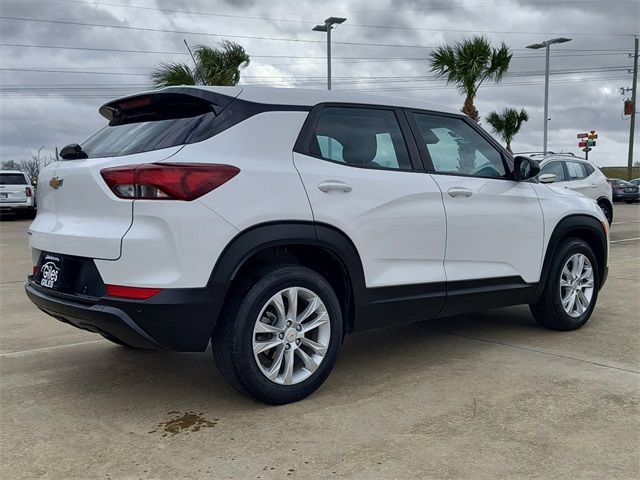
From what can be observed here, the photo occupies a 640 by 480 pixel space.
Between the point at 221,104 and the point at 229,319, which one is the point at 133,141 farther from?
the point at 229,319

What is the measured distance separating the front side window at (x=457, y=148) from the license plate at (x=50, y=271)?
7.96ft

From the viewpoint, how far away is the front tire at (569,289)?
5.14m

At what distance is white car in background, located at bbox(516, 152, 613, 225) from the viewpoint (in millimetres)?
12844

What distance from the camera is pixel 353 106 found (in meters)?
4.10

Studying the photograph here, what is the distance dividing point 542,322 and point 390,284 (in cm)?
200

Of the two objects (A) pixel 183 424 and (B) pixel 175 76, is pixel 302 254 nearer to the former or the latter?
(A) pixel 183 424

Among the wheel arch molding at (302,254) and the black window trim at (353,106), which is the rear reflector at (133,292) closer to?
the wheel arch molding at (302,254)

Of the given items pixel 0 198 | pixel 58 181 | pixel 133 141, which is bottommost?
pixel 0 198

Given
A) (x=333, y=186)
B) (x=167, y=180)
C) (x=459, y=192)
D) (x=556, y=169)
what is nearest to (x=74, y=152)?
(x=167, y=180)

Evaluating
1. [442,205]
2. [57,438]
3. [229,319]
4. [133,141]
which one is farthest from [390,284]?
[57,438]

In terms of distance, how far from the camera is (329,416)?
11.4 feet

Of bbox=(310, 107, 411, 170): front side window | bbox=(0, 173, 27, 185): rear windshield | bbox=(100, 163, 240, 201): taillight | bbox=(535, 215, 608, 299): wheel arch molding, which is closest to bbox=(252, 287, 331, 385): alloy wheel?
bbox=(100, 163, 240, 201): taillight

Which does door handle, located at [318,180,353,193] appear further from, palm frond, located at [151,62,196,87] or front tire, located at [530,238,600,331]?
palm frond, located at [151,62,196,87]

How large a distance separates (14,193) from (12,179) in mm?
597
